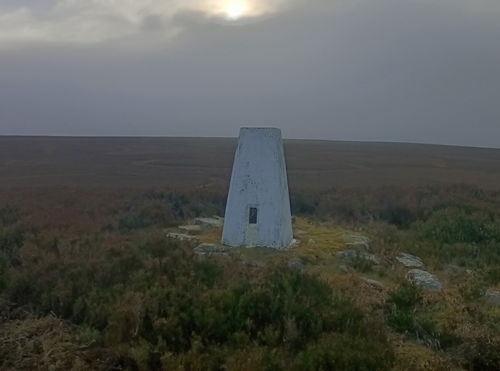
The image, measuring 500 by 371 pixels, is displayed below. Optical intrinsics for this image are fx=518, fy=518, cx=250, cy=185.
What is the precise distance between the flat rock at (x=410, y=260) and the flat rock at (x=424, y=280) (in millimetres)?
458

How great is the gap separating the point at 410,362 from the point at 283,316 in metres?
1.48

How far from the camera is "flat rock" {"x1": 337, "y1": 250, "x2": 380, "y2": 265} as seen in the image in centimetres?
984

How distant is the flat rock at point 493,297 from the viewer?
8008mm

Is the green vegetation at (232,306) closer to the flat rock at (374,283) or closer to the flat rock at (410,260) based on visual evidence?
the flat rock at (374,283)

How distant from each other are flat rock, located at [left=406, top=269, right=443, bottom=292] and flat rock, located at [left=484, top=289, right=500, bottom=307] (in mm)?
713

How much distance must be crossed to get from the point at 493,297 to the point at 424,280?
1132 millimetres

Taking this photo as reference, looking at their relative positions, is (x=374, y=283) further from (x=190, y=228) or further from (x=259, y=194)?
(x=190, y=228)

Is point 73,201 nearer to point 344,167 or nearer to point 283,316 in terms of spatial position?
point 283,316

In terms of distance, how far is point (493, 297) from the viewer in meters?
8.22

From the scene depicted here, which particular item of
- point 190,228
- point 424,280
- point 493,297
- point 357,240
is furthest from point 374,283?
point 190,228

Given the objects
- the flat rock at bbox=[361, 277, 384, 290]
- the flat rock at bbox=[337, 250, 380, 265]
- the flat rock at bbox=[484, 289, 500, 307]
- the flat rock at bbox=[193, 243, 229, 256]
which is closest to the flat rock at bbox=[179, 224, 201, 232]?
the flat rock at bbox=[193, 243, 229, 256]

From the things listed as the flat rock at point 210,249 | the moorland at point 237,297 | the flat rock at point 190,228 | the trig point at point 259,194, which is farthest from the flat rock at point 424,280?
the flat rock at point 190,228

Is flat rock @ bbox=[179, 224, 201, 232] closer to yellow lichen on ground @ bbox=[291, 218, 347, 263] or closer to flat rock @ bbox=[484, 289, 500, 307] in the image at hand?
yellow lichen on ground @ bbox=[291, 218, 347, 263]

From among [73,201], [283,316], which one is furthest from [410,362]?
→ [73,201]
